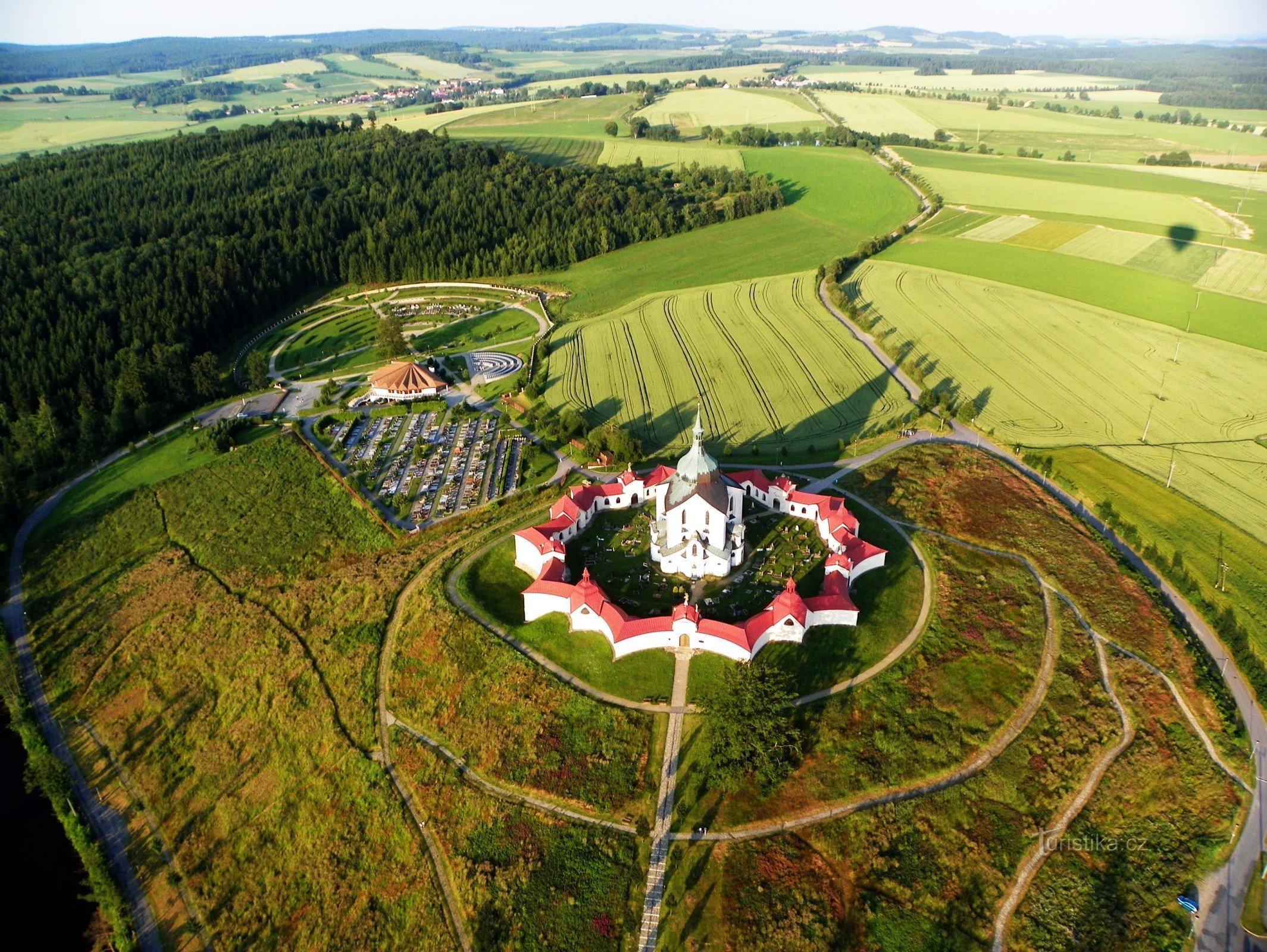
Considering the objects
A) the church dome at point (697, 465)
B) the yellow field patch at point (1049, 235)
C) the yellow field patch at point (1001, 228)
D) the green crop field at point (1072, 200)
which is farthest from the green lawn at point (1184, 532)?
the green crop field at point (1072, 200)

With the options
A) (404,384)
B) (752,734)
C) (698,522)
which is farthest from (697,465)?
(404,384)

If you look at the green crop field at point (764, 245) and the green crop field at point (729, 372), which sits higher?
the green crop field at point (764, 245)

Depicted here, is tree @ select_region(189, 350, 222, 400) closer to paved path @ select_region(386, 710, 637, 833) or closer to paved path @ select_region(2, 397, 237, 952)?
paved path @ select_region(2, 397, 237, 952)

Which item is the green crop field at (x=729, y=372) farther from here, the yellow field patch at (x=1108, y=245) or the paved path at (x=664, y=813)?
the yellow field patch at (x=1108, y=245)

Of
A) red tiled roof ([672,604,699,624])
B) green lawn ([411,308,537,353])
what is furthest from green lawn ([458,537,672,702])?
green lawn ([411,308,537,353])

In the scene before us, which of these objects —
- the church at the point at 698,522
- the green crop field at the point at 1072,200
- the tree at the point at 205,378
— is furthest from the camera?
the green crop field at the point at 1072,200

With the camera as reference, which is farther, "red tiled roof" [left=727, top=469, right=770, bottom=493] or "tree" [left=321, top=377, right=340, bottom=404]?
"tree" [left=321, top=377, right=340, bottom=404]

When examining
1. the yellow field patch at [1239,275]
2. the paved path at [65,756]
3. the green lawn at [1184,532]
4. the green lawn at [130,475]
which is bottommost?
the paved path at [65,756]

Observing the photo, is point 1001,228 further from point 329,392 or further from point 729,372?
point 329,392
